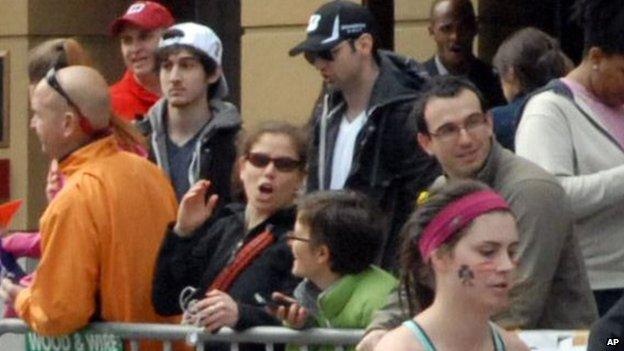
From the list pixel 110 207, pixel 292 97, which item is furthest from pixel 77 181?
pixel 292 97

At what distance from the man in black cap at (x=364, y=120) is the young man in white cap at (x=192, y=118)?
1.38ft

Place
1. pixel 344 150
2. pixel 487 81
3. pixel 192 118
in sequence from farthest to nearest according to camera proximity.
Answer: pixel 487 81, pixel 192 118, pixel 344 150

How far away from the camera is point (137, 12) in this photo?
32.1 ft

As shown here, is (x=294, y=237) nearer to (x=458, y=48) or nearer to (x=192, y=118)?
(x=192, y=118)

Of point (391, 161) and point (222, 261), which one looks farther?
point (391, 161)

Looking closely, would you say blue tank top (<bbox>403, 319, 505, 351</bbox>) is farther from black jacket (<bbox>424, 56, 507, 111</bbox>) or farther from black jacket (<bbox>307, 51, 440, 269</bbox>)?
black jacket (<bbox>424, 56, 507, 111</bbox>)

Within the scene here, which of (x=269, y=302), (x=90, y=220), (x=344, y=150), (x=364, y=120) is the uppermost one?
(x=364, y=120)

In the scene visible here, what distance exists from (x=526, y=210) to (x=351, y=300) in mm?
706

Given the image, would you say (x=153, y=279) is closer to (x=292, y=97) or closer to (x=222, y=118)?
(x=222, y=118)

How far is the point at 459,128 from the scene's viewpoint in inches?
274

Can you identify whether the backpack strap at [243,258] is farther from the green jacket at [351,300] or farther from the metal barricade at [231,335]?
the green jacket at [351,300]

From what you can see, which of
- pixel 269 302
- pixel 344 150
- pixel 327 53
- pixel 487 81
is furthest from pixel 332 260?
pixel 487 81

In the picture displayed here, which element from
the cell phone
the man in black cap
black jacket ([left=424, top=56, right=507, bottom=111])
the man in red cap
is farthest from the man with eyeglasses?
black jacket ([left=424, top=56, right=507, bottom=111])

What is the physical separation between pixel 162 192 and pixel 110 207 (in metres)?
0.29
